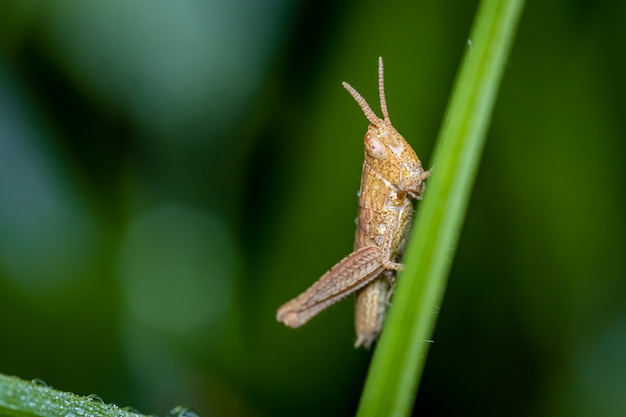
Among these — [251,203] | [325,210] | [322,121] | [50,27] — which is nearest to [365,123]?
[322,121]

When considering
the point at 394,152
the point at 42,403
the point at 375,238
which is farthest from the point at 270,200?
the point at 42,403

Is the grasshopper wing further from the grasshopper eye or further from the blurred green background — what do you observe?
the grasshopper eye

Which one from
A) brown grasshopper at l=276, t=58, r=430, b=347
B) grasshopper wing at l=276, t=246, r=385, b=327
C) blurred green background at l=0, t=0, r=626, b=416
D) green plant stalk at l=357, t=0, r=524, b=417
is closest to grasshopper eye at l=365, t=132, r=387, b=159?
brown grasshopper at l=276, t=58, r=430, b=347

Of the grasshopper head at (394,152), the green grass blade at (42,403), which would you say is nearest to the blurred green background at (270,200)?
the grasshopper head at (394,152)

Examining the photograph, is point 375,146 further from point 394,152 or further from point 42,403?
point 42,403

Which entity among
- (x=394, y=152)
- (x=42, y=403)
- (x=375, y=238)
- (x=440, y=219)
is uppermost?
(x=394, y=152)

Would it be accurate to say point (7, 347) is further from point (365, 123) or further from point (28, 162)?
point (365, 123)
